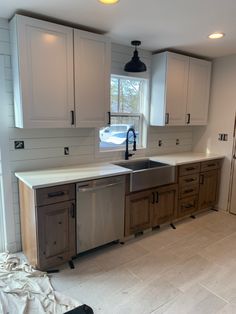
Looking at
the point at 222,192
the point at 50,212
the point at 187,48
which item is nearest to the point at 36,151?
the point at 50,212

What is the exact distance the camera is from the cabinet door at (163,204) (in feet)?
9.80

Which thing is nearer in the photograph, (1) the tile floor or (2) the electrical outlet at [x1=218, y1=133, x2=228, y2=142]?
(1) the tile floor

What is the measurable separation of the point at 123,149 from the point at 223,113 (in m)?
1.73

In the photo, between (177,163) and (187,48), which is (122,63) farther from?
(177,163)

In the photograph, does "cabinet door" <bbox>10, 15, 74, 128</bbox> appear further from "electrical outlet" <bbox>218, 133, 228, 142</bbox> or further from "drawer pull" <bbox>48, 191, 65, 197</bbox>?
"electrical outlet" <bbox>218, 133, 228, 142</bbox>

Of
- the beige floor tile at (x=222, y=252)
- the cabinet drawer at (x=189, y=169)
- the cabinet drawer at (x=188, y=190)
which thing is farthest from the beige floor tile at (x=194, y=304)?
the cabinet drawer at (x=189, y=169)

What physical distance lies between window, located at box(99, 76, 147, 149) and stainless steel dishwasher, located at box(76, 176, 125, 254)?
2.71 feet

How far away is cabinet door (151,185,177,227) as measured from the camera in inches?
118

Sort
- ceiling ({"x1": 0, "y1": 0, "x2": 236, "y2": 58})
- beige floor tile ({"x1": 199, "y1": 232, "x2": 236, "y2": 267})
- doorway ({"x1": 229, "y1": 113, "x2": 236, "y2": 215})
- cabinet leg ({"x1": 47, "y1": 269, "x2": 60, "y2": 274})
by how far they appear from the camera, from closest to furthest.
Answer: ceiling ({"x1": 0, "y1": 0, "x2": 236, "y2": 58}), cabinet leg ({"x1": 47, "y1": 269, "x2": 60, "y2": 274}), beige floor tile ({"x1": 199, "y1": 232, "x2": 236, "y2": 267}), doorway ({"x1": 229, "y1": 113, "x2": 236, "y2": 215})

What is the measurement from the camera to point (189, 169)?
333 cm

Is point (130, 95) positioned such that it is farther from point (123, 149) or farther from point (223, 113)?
point (223, 113)

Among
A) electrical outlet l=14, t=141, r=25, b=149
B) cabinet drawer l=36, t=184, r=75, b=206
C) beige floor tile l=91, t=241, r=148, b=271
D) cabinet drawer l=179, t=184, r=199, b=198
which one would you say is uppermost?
electrical outlet l=14, t=141, r=25, b=149

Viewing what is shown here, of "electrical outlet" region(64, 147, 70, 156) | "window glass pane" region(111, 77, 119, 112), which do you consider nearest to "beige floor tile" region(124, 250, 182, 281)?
"electrical outlet" region(64, 147, 70, 156)

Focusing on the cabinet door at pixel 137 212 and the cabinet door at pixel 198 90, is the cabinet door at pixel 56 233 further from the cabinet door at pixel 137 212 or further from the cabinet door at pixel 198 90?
the cabinet door at pixel 198 90
